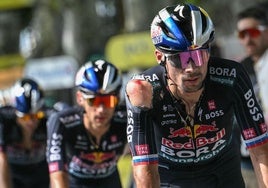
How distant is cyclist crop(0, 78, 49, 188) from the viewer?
7828mm

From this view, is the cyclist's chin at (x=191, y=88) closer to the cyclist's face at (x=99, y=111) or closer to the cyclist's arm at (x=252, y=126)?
the cyclist's arm at (x=252, y=126)

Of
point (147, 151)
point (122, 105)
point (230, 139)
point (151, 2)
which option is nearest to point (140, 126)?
point (147, 151)

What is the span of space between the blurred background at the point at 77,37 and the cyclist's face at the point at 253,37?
323mm

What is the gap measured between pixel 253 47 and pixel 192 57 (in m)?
3.36

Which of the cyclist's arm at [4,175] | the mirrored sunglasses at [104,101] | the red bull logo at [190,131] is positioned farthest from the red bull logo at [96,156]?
the red bull logo at [190,131]

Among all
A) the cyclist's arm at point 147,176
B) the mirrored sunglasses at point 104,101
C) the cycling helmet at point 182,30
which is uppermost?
the cycling helmet at point 182,30

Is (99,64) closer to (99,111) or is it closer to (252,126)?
(99,111)

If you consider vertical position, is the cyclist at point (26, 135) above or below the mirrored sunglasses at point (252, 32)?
below

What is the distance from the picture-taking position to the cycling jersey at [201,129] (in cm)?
430

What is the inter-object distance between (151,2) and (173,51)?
1026 cm

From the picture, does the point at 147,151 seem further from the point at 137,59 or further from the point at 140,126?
the point at 137,59

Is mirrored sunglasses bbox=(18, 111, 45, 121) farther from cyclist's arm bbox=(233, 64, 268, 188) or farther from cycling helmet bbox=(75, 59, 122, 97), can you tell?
cyclist's arm bbox=(233, 64, 268, 188)

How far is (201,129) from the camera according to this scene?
456 cm

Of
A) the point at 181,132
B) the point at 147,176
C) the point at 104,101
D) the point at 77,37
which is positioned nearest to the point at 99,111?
the point at 104,101
